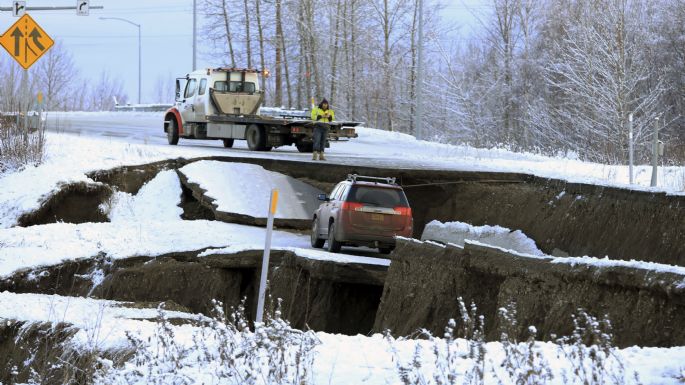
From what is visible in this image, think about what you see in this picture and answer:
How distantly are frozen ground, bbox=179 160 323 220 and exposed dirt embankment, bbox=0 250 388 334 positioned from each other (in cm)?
395

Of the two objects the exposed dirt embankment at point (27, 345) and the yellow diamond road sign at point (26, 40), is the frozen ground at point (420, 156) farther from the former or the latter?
the exposed dirt embankment at point (27, 345)

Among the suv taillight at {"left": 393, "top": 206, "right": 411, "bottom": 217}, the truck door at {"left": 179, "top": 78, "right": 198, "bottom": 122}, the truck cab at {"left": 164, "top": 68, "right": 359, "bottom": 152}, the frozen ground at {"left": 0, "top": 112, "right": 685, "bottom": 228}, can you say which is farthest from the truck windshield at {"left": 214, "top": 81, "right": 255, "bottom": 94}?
the suv taillight at {"left": 393, "top": 206, "right": 411, "bottom": 217}

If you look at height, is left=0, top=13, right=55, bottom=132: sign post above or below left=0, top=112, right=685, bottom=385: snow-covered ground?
above

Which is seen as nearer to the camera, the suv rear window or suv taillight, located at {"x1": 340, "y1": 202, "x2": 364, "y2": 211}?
suv taillight, located at {"x1": 340, "y1": 202, "x2": 364, "y2": 211}

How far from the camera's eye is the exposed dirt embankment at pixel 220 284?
18891 millimetres

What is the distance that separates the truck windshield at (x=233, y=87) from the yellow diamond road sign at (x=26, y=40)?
8.87m

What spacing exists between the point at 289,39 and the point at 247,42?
97.2 inches

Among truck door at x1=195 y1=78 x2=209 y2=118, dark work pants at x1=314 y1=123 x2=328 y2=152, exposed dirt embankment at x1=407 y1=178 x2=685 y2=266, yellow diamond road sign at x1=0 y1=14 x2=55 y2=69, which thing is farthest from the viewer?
truck door at x1=195 y1=78 x2=209 y2=118

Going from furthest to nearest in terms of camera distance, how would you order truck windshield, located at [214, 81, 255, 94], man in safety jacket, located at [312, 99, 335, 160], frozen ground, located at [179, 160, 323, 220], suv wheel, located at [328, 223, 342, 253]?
truck windshield, located at [214, 81, 255, 94]
man in safety jacket, located at [312, 99, 335, 160]
frozen ground, located at [179, 160, 323, 220]
suv wheel, located at [328, 223, 342, 253]

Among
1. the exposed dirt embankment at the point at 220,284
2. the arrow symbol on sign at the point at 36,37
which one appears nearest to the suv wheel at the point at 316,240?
the exposed dirt embankment at the point at 220,284

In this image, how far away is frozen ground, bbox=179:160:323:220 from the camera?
24.5 m

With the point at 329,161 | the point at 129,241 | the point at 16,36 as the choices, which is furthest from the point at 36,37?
the point at 329,161

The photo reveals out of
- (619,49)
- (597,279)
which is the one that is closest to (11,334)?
(597,279)

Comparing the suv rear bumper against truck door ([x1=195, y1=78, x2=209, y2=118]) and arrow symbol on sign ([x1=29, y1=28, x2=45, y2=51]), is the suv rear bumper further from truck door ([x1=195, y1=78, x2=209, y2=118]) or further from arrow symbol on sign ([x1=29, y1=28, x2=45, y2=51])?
truck door ([x1=195, y1=78, x2=209, y2=118])
